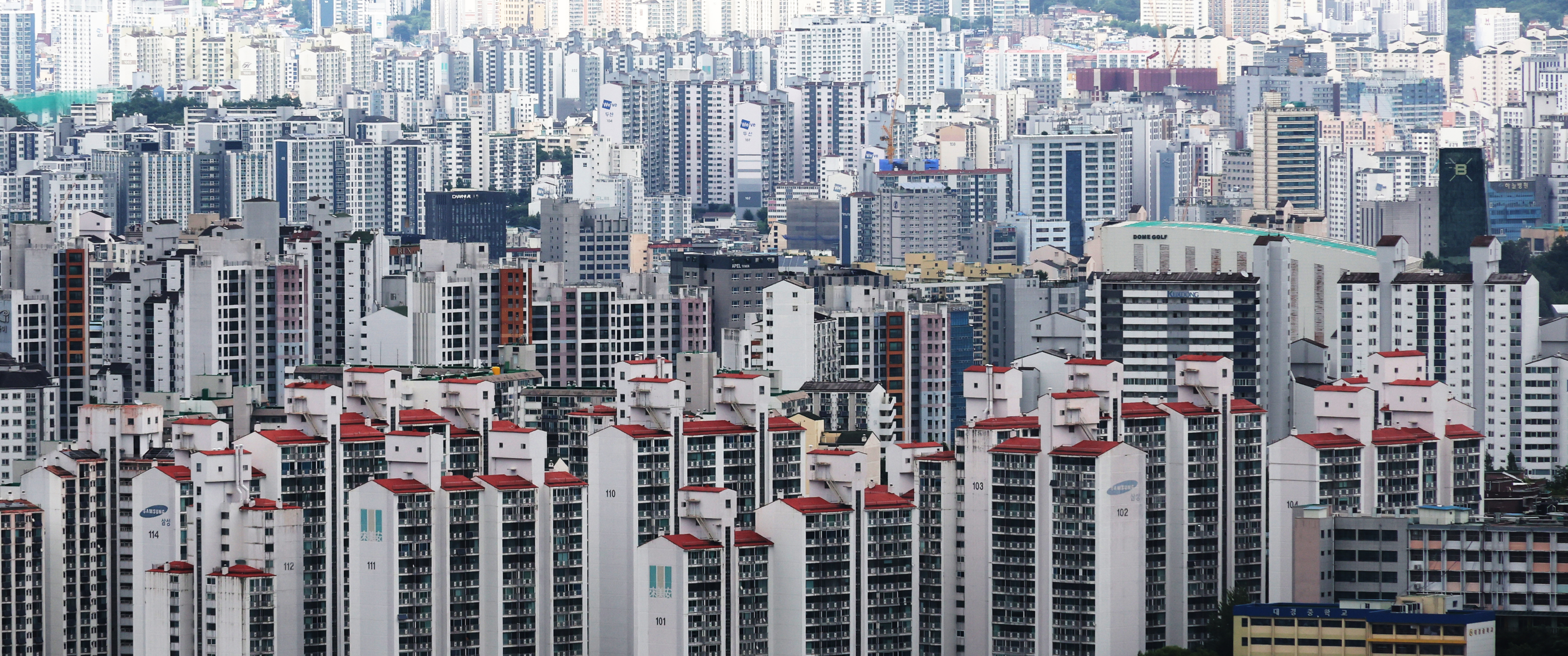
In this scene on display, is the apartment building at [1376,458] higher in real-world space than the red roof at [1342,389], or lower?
lower

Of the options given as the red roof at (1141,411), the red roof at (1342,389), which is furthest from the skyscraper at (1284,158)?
the red roof at (1141,411)

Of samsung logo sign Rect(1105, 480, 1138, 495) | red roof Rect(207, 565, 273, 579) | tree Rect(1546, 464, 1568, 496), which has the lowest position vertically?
tree Rect(1546, 464, 1568, 496)

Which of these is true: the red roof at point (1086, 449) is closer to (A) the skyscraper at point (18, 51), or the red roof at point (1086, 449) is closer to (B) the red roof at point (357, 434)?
(B) the red roof at point (357, 434)

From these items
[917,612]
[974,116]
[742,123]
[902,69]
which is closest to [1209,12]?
[902,69]

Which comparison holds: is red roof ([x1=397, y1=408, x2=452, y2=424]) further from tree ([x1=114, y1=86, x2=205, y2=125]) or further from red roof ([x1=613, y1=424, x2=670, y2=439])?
tree ([x1=114, y1=86, x2=205, y2=125])

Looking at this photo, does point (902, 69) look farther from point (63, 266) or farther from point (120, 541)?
point (120, 541)

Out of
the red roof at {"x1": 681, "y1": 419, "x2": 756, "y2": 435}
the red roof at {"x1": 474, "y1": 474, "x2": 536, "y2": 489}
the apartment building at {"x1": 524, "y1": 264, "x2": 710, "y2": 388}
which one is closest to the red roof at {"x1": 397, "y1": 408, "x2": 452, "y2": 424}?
the red roof at {"x1": 474, "y1": 474, "x2": 536, "y2": 489}
